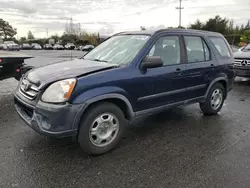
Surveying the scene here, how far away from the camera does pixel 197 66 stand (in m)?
4.43

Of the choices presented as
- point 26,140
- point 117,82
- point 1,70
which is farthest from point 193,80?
point 1,70

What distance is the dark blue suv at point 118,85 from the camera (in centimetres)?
296

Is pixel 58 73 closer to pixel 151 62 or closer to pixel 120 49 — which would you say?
pixel 120 49

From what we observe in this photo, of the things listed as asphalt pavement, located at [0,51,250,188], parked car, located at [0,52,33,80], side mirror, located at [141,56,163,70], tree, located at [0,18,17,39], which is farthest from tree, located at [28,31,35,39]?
side mirror, located at [141,56,163,70]

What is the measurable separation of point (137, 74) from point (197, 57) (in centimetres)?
162

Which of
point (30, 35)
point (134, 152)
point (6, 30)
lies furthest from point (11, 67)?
point (30, 35)

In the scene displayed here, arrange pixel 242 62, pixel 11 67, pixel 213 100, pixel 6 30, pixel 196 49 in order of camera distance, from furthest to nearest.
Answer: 1. pixel 6 30
2. pixel 242 62
3. pixel 11 67
4. pixel 213 100
5. pixel 196 49

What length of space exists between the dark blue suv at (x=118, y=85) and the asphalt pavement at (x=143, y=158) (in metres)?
0.38

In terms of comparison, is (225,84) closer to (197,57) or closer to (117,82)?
(197,57)

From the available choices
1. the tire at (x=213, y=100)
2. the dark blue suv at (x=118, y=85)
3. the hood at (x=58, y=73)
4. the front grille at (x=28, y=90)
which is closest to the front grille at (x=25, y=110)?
the dark blue suv at (x=118, y=85)

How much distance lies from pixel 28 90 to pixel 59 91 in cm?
67

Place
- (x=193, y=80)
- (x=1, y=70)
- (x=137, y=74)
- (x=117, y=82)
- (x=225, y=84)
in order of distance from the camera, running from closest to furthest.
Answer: (x=117, y=82), (x=137, y=74), (x=193, y=80), (x=225, y=84), (x=1, y=70)

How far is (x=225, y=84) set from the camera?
521 cm

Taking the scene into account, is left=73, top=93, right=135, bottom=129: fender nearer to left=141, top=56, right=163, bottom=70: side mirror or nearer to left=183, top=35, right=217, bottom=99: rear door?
left=141, top=56, right=163, bottom=70: side mirror
